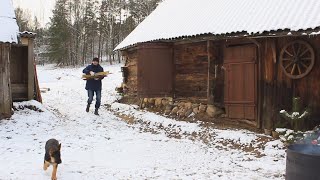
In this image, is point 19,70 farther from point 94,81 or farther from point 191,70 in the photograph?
point 191,70

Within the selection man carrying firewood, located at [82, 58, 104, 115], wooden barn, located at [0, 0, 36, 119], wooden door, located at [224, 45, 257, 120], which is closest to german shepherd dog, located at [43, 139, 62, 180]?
wooden barn, located at [0, 0, 36, 119]

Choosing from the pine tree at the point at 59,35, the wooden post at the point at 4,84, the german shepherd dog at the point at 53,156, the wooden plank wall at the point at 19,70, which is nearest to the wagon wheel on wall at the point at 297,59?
the german shepherd dog at the point at 53,156

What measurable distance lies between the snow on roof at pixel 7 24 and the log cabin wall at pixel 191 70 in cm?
525

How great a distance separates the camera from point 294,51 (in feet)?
28.9

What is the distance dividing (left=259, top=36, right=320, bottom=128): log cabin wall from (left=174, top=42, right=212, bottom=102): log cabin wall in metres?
2.57

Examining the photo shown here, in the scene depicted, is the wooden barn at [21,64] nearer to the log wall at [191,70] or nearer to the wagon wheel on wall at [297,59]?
the log wall at [191,70]

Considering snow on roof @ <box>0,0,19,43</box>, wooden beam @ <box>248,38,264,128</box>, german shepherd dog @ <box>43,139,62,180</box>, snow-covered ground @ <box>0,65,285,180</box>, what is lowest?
snow-covered ground @ <box>0,65,285,180</box>

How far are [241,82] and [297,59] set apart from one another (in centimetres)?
190

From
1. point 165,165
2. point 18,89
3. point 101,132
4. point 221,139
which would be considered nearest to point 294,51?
point 221,139

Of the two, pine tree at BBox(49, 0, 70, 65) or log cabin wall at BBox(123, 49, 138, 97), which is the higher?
pine tree at BBox(49, 0, 70, 65)

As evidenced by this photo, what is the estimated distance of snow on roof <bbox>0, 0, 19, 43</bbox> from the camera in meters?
9.38

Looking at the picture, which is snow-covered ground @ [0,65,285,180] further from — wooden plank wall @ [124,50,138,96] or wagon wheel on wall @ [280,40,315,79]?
wooden plank wall @ [124,50,138,96]

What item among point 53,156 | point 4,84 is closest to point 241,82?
point 53,156

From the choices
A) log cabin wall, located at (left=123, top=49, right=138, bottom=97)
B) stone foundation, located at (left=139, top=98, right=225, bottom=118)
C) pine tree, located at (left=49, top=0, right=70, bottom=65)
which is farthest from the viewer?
pine tree, located at (left=49, top=0, right=70, bottom=65)
